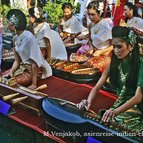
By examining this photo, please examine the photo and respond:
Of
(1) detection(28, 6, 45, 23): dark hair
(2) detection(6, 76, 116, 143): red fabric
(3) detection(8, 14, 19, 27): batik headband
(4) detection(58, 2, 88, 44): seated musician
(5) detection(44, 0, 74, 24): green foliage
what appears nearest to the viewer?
(2) detection(6, 76, 116, 143): red fabric

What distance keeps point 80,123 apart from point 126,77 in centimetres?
49

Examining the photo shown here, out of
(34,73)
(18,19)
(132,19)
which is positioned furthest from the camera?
(132,19)

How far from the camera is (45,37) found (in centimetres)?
377

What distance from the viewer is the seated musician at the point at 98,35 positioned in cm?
375

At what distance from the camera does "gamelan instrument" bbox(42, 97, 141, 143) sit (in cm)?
179

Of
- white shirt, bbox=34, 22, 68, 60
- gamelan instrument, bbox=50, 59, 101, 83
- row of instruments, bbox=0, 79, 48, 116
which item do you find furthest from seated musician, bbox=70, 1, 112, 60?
row of instruments, bbox=0, 79, 48, 116

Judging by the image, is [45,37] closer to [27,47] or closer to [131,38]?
[27,47]

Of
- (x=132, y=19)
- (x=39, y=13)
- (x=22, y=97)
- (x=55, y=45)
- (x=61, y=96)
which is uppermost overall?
(x=39, y=13)

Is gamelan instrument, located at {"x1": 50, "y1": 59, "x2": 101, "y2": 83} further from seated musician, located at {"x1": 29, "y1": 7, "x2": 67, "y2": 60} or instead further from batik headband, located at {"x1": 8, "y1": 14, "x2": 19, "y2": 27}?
batik headband, located at {"x1": 8, "y1": 14, "x2": 19, "y2": 27}

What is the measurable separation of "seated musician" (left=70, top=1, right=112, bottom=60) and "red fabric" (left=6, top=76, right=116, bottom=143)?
709 millimetres

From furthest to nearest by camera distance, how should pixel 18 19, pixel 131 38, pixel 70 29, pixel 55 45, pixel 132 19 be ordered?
1. pixel 70 29
2. pixel 132 19
3. pixel 55 45
4. pixel 18 19
5. pixel 131 38

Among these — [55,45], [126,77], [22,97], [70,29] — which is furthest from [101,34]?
[126,77]

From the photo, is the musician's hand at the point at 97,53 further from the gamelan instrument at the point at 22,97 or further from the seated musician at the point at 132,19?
the gamelan instrument at the point at 22,97

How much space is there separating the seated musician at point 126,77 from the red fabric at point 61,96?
0.48 meters
